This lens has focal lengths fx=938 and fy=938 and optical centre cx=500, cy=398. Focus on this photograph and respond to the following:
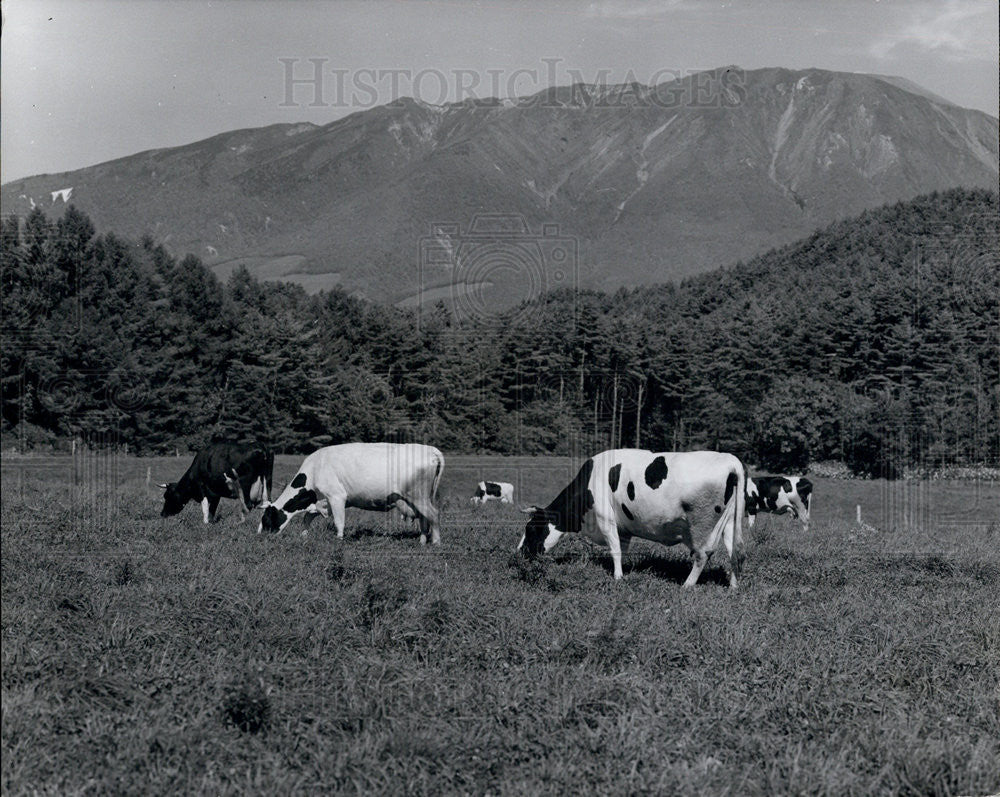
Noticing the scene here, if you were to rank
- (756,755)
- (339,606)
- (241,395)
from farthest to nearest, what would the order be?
(241,395) → (339,606) → (756,755)

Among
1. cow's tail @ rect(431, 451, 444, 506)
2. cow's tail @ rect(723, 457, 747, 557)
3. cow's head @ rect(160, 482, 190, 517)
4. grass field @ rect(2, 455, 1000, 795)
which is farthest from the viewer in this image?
cow's head @ rect(160, 482, 190, 517)

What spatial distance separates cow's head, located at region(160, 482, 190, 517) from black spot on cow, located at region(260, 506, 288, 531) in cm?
296

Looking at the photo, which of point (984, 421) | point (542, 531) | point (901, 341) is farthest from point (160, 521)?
point (901, 341)

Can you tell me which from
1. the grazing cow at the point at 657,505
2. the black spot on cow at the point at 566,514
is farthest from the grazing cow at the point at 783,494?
the grazing cow at the point at 657,505

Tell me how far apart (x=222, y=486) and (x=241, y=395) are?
176 feet

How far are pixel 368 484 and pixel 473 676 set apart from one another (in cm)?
966

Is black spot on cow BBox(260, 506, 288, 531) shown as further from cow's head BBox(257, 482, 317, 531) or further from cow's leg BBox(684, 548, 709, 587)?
cow's leg BBox(684, 548, 709, 587)

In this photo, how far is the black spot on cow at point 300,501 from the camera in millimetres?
16531

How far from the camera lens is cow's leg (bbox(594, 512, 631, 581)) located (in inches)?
488

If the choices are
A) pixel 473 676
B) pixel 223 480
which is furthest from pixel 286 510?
pixel 473 676

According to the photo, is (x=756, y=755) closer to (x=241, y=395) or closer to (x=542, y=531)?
(x=542, y=531)

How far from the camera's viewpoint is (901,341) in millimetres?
83125

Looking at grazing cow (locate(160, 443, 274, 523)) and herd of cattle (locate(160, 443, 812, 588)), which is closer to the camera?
herd of cattle (locate(160, 443, 812, 588))

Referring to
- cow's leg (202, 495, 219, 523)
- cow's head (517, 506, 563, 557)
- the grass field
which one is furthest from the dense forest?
the grass field
